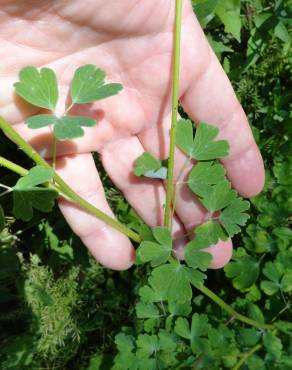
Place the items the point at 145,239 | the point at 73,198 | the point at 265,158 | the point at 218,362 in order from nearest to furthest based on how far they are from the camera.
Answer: the point at 73,198 < the point at 145,239 < the point at 218,362 < the point at 265,158

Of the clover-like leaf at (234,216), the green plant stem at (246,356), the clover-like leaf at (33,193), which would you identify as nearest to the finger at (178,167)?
the clover-like leaf at (234,216)

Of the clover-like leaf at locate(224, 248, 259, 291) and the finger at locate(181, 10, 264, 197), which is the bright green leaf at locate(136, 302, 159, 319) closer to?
the clover-like leaf at locate(224, 248, 259, 291)

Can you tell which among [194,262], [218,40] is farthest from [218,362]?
[218,40]

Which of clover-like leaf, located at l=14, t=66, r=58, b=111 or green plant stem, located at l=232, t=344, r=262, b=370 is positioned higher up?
clover-like leaf, located at l=14, t=66, r=58, b=111

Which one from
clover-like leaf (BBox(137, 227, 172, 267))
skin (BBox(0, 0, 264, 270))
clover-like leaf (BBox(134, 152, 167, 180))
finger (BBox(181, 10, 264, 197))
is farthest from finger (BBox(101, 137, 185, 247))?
clover-like leaf (BBox(137, 227, 172, 267))

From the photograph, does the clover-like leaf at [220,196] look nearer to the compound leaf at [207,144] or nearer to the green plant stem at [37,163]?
the compound leaf at [207,144]

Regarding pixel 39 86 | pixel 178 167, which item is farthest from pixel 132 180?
pixel 39 86

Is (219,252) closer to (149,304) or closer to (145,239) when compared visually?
(149,304)
